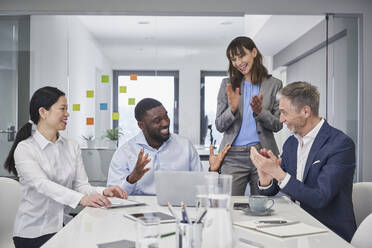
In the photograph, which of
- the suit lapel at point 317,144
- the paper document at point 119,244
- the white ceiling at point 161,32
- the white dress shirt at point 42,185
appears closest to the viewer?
the paper document at point 119,244

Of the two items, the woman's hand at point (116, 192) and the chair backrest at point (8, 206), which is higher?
the woman's hand at point (116, 192)

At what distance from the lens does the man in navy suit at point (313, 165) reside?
2064 mm

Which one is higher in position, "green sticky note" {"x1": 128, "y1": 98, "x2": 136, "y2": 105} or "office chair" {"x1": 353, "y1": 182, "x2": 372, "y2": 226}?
"green sticky note" {"x1": 128, "y1": 98, "x2": 136, "y2": 105}

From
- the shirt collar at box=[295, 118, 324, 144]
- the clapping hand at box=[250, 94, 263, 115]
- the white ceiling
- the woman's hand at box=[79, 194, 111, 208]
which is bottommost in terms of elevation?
the woman's hand at box=[79, 194, 111, 208]

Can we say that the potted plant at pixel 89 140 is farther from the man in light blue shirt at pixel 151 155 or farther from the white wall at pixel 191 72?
the man in light blue shirt at pixel 151 155

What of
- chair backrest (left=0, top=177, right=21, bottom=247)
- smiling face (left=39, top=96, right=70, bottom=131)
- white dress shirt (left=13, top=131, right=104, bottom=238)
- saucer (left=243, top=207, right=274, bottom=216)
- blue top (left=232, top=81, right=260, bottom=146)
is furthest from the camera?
blue top (left=232, top=81, right=260, bottom=146)

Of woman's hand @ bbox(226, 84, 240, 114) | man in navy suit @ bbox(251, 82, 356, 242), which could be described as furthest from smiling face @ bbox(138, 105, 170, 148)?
man in navy suit @ bbox(251, 82, 356, 242)

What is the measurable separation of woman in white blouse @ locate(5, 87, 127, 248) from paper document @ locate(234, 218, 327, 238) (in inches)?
32.0

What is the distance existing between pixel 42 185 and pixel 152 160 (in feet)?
2.70

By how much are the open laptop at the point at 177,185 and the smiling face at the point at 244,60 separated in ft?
4.61

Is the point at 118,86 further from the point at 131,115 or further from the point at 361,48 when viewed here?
the point at 361,48

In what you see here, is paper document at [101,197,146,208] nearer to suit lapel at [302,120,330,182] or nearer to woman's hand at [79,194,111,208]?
woman's hand at [79,194,111,208]

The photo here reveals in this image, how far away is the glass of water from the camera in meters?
1.16

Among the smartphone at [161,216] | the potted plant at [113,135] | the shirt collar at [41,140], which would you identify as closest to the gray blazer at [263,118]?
the shirt collar at [41,140]
